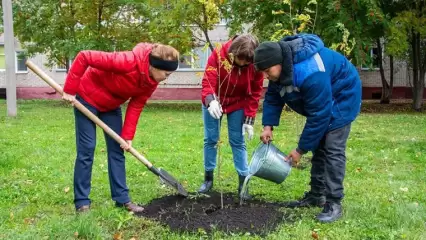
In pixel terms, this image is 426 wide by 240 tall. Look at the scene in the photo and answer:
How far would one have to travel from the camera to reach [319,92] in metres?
4.20

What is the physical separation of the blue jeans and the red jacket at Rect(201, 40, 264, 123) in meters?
0.10

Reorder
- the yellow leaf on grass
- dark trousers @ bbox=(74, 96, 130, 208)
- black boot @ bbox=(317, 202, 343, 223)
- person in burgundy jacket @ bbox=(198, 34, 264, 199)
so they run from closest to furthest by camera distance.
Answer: the yellow leaf on grass < black boot @ bbox=(317, 202, 343, 223) < dark trousers @ bbox=(74, 96, 130, 208) < person in burgundy jacket @ bbox=(198, 34, 264, 199)

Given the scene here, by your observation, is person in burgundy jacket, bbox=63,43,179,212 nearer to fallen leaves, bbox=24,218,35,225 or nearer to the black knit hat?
fallen leaves, bbox=24,218,35,225

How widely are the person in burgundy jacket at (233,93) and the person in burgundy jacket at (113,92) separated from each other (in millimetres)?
619

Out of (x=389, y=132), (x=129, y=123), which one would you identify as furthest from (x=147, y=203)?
(x=389, y=132)

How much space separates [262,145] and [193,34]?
613 inches

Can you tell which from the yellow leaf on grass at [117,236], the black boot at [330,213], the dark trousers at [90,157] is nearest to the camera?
the yellow leaf on grass at [117,236]

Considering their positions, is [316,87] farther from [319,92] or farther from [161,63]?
[161,63]

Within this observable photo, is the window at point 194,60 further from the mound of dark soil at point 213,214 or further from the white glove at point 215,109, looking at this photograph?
the mound of dark soil at point 213,214

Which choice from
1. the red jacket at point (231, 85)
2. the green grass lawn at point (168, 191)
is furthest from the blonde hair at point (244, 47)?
the green grass lawn at point (168, 191)

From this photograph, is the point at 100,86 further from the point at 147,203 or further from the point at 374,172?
the point at 374,172

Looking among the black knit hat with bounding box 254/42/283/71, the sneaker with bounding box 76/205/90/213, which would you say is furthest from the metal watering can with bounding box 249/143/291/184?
the sneaker with bounding box 76/205/90/213

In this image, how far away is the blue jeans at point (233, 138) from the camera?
535 cm

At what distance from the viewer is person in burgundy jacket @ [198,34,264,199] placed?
484cm
